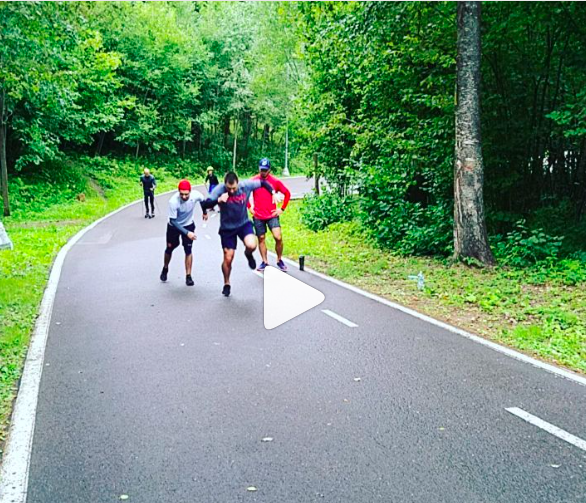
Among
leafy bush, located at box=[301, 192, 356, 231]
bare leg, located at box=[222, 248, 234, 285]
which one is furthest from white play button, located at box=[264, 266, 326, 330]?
leafy bush, located at box=[301, 192, 356, 231]

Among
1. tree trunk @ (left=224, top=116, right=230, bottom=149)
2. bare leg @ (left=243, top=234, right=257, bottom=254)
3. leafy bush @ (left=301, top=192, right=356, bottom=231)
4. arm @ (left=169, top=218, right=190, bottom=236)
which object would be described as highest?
tree trunk @ (left=224, top=116, right=230, bottom=149)

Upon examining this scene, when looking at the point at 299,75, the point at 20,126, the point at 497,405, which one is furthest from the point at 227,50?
the point at 497,405

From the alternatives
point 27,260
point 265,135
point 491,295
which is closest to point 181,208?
point 27,260

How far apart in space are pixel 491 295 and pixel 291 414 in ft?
17.3

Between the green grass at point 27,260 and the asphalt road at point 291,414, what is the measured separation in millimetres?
336

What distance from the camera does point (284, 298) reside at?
9531 millimetres

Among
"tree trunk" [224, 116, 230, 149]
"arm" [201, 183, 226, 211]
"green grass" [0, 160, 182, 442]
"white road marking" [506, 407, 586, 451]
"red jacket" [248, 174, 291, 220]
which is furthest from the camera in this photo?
"tree trunk" [224, 116, 230, 149]

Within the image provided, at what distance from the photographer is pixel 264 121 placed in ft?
177

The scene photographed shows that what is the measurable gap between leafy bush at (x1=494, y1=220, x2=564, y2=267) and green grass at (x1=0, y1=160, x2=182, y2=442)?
8.35 metres

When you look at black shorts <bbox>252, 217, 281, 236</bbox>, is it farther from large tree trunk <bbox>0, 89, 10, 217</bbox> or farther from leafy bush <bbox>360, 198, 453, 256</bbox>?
large tree trunk <bbox>0, 89, 10, 217</bbox>

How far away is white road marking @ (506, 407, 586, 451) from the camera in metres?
4.20

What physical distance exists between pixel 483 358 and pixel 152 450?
3.65 meters

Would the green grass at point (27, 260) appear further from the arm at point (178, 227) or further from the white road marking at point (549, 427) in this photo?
the white road marking at point (549, 427)

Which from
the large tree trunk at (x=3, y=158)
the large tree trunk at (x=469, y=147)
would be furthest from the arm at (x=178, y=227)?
the large tree trunk at (x=3, y=158)
